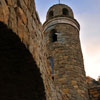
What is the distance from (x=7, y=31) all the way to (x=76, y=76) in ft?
17.8

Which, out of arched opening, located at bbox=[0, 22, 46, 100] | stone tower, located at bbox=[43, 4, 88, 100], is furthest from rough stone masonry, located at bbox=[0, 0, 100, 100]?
stone tower, located at bbox=[43, 4, 88, 100]

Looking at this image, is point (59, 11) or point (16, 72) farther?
point (59, 11)

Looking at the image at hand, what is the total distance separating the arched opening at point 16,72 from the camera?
6.70 ft

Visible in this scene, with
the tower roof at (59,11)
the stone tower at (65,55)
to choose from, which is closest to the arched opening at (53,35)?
the stone tower at (65,55)

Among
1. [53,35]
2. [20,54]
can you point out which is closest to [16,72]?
[20,54]

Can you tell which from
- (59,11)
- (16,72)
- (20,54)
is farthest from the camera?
(59,11)

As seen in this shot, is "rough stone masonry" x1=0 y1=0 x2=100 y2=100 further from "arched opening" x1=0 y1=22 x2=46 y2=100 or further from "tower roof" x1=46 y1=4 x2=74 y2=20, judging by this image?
"tower roof" x1=46 y1=4 x2=74 y2=20

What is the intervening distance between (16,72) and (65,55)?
5.07m

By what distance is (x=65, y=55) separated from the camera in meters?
7.43

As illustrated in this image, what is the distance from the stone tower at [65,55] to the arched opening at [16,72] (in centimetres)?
294

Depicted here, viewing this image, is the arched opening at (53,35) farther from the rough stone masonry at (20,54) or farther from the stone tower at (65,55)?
the rough stone masonry at (20,54)

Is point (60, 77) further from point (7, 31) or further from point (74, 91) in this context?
point (7, 31)

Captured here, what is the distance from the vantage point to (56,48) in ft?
25.4

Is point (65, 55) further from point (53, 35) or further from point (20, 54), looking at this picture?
point (20, 54)
